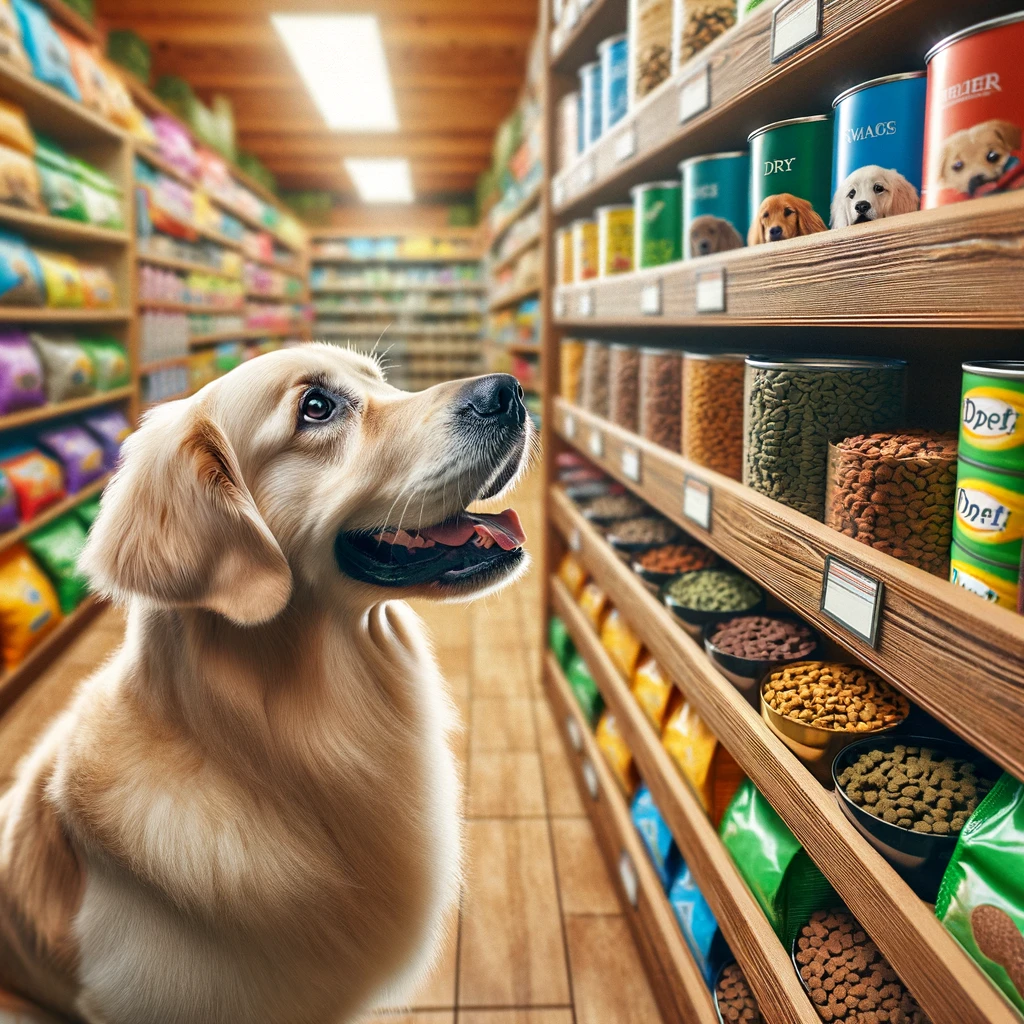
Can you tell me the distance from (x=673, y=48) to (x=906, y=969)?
1468 millimetres

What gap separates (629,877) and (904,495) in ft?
3.79

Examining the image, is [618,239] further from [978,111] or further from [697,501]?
[978,111]

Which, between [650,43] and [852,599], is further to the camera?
[650,43]

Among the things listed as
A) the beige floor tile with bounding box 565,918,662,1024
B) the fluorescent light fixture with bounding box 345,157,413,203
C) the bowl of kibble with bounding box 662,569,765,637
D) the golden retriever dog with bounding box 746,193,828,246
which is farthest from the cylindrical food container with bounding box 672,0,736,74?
the fluorescent light fixture with bounding box 345,157,413,203

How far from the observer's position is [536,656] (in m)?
3.21

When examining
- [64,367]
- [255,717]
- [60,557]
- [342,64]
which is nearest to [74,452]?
[64,367]

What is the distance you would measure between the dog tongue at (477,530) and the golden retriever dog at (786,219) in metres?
0.53

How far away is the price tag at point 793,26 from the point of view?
0.91 m

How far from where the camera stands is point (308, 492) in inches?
41.9

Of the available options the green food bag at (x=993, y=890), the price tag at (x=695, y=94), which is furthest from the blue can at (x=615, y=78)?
the green food bag at (x=993, y=890)

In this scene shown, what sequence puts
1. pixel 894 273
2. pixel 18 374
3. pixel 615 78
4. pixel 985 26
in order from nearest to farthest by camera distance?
pixel 985 26 → pixel 894 273 → pixel 615 78 → pixel 18 374

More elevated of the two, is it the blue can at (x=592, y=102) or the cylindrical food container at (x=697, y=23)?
the blue can at (x=592, y=102)

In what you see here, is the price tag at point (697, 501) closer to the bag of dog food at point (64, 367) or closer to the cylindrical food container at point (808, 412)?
the cylindrical food container at point (808, 412)

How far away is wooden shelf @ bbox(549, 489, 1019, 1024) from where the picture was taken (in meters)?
0.66
